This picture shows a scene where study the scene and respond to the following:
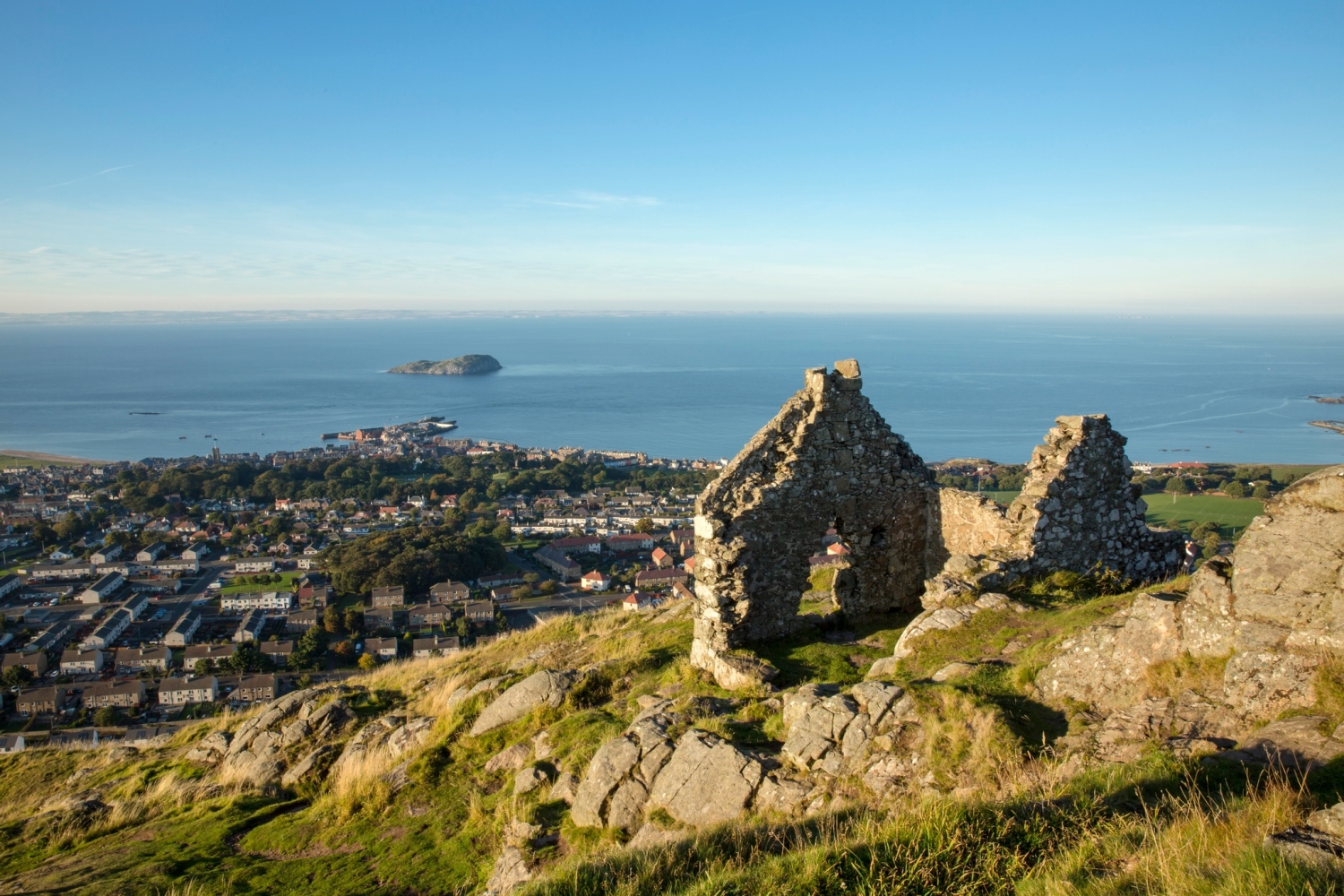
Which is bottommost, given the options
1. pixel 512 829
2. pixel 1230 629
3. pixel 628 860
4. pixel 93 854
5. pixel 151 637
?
pixel 151 637

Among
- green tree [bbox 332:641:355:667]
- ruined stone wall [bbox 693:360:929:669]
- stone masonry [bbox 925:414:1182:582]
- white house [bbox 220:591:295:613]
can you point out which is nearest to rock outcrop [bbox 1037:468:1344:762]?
stone masonry [bbox 925:414:1182:582]

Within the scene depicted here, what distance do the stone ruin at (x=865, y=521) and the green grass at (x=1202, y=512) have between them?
18.1 m

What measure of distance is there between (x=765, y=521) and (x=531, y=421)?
9885 centimetres

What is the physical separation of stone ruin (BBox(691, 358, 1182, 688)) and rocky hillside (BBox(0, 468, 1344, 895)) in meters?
0.42

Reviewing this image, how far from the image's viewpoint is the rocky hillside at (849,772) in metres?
3.90

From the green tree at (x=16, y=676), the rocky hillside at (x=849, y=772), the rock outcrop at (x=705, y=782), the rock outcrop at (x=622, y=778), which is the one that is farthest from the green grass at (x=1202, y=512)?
the green tree at (x=16, y=676)

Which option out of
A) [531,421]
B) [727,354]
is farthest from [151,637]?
[727,354]

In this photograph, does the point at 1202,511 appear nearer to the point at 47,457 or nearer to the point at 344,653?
the point at 344,653

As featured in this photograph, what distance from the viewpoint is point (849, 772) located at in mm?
5719

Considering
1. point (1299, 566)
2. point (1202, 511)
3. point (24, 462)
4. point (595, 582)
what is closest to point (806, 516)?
point (1299, 566)

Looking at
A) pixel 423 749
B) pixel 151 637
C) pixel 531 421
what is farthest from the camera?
pixel 531 421

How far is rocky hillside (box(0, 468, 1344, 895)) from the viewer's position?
154 inches

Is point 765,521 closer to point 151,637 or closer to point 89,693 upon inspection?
point 89,693

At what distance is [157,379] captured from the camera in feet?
527
